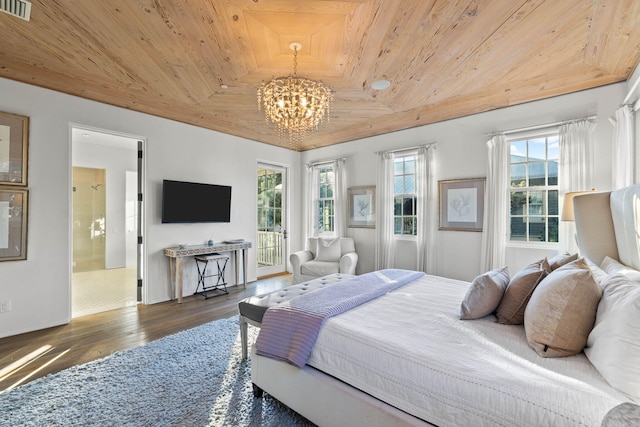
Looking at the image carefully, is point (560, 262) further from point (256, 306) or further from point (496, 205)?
point (256, 306)

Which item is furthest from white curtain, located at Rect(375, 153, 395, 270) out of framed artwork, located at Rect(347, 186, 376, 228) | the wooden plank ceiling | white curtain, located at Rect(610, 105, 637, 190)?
white curtain, located at Rect(610, 105, 637, 190)

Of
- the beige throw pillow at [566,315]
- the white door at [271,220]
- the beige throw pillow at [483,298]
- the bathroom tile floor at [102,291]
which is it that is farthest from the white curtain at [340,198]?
the beige throw pillow at [566,315]

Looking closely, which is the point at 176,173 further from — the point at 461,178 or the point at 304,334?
the point at 461,178

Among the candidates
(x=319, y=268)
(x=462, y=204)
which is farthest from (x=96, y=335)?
(x=462, y=204)

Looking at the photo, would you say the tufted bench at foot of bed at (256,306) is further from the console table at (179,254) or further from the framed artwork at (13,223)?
the framed artwork at (13,223)

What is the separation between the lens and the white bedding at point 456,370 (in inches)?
43.2

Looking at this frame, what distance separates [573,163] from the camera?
3383 mm

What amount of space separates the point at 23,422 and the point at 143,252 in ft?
8.28

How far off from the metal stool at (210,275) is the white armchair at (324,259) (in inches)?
45.9

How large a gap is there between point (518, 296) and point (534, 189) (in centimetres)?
264

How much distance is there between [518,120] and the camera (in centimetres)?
381

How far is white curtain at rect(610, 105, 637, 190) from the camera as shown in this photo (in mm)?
2861

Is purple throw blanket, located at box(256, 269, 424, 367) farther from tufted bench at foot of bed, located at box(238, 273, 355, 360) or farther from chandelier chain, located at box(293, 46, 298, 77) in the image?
chandelier chain, located at box(293, 46, 298, 77)

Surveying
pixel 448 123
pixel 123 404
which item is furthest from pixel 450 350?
pixel 448 123
